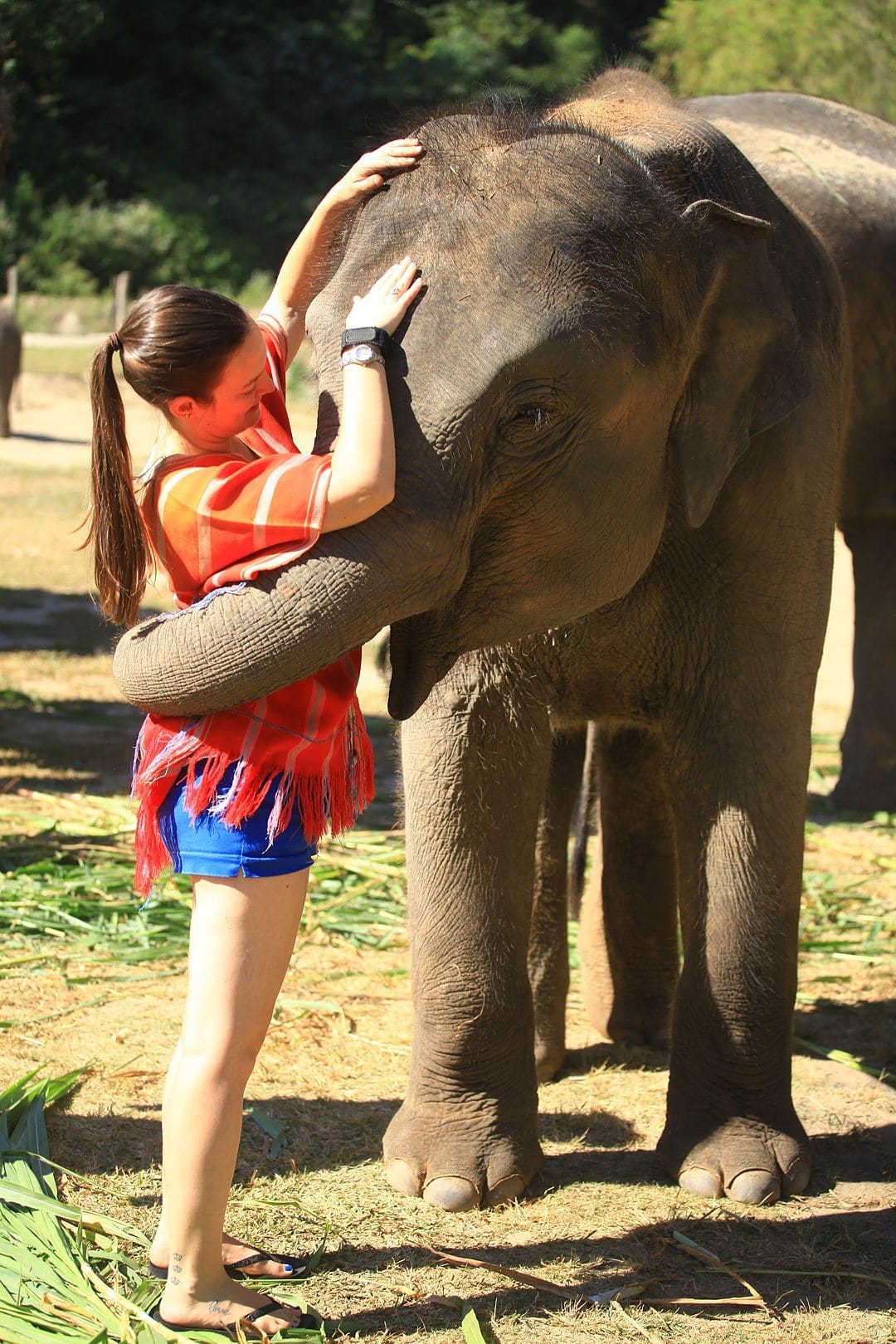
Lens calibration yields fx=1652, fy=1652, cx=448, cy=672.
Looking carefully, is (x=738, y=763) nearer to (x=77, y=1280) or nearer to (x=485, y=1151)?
(x=485, y=1151)

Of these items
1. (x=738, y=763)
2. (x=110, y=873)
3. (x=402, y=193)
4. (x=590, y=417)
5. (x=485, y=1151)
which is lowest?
(x=110, y=873)

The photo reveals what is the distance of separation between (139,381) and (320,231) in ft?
1.82

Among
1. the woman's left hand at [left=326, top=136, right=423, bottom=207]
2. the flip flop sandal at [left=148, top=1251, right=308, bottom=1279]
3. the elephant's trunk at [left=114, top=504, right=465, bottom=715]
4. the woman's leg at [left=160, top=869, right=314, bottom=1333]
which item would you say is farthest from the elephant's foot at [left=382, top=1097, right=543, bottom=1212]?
the woman's left hand at [left=326, top=136, right=423, bottom=207]

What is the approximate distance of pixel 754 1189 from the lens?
3395 mm

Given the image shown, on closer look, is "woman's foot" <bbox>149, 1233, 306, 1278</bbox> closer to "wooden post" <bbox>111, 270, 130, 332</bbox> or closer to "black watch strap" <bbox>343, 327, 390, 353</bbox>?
"black watch strap" <bbox>343, 327, 390, 353</bbox>

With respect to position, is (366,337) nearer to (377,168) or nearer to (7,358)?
(377,168)

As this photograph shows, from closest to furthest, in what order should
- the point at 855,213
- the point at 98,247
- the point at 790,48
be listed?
the point at 855,213
the point at 790,48
the point at 98,247

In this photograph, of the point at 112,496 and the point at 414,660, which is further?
the point at 414,660

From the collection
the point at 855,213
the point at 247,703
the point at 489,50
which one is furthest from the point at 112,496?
the point at 489,50

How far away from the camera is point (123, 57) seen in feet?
140

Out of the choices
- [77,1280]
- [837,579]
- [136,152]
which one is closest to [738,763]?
[77,1280]

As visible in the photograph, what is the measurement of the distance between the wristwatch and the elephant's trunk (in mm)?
220

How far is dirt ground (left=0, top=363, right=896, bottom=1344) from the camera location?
292 centimetres

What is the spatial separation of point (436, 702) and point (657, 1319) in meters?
1.25
